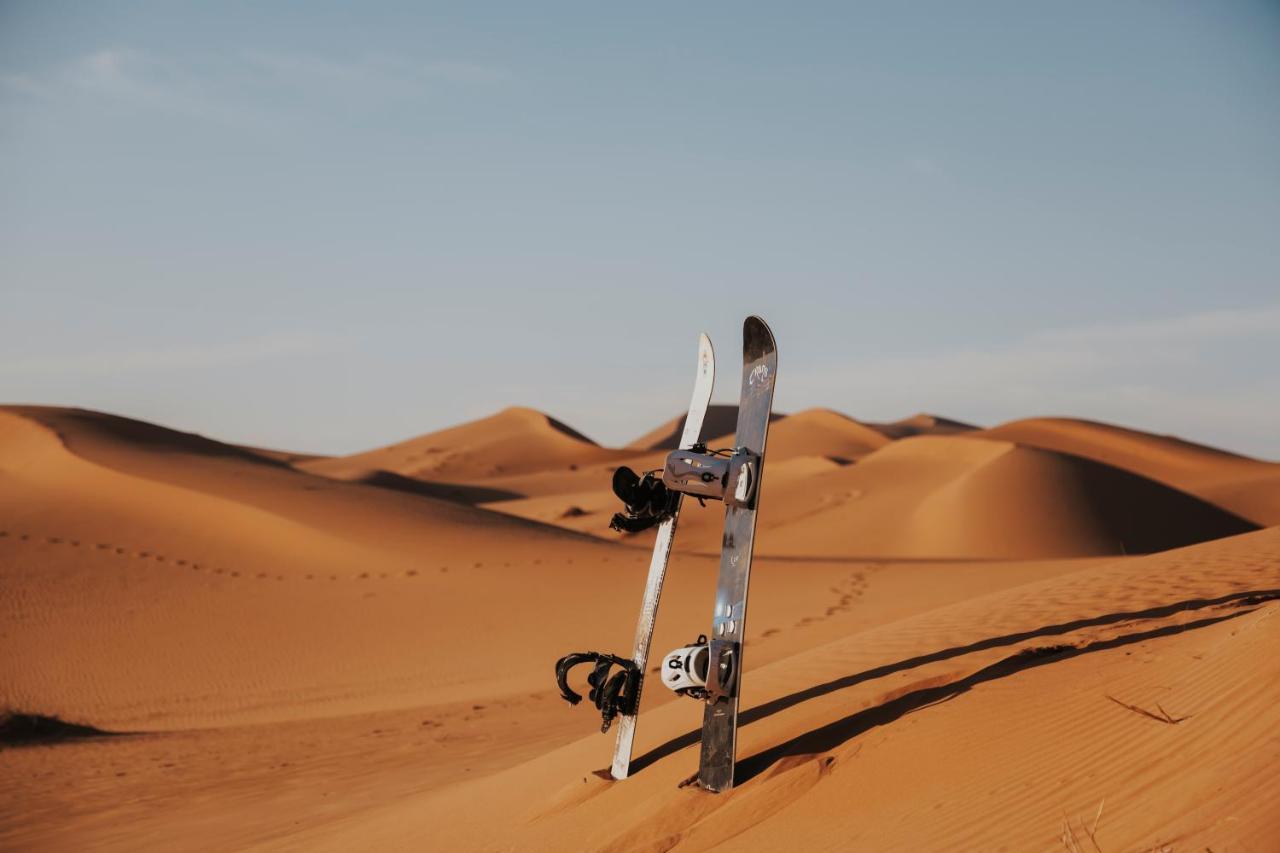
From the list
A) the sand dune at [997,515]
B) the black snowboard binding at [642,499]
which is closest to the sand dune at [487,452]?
the sand dune at [997,515]

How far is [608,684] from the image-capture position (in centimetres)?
749

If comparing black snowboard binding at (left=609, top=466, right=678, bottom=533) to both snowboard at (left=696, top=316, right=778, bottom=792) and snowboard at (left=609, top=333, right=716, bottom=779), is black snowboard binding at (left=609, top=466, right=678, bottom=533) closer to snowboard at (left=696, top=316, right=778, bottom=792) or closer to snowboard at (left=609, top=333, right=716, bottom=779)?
snowboard at (left=609, top=333, right=716, bottom=779)

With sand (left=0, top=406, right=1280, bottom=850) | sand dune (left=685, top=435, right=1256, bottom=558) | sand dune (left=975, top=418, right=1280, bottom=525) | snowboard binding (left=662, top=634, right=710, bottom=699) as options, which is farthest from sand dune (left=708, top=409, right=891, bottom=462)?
snowboard binding (left=662, top=634, right=710, bottom=699)

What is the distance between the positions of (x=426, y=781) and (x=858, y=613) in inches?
395

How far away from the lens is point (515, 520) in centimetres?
3011

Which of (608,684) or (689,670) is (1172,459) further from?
(689,670)

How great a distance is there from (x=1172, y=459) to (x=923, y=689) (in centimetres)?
5817

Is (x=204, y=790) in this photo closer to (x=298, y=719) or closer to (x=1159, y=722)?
(x=298, y=719)

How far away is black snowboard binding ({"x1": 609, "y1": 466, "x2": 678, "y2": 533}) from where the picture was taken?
7445mm

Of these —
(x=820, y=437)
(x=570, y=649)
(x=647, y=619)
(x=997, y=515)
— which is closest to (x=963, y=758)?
(x=647, y=619)

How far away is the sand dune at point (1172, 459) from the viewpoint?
156 ft

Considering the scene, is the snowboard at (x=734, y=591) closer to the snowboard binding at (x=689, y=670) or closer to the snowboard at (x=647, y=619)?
the snowboard binding at (x=689, y=670)

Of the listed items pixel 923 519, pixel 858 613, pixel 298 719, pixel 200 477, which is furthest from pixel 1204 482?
pixel 298 719

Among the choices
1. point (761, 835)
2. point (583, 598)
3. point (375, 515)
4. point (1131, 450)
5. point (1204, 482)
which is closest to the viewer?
point (761, 835)
